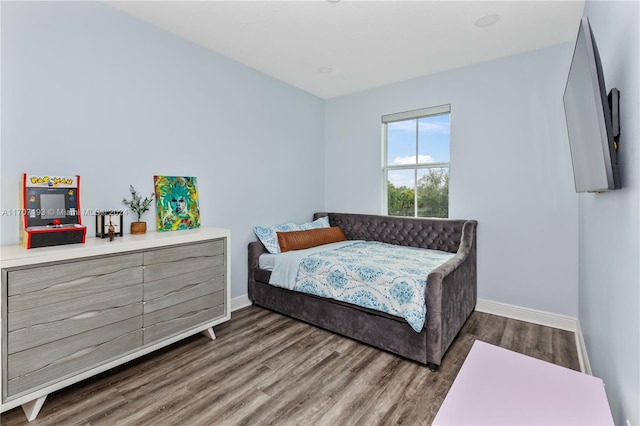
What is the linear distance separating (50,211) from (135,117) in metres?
0.98

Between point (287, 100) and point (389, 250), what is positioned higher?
point (287, 100)

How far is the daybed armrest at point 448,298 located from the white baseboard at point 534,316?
337 millimetres

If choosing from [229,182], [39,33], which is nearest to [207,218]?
[229,182]

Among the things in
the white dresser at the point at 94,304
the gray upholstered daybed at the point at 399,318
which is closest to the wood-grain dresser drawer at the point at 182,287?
the white dresser at the point at 94,304

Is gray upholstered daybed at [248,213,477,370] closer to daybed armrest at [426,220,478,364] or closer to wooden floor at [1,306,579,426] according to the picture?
daybed armrest at [426,220,478,364]

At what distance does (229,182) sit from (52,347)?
200 cm

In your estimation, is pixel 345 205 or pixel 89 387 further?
pixel 345 205

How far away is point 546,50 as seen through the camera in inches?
116

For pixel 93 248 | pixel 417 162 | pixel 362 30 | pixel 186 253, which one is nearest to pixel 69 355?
pixel 93 248

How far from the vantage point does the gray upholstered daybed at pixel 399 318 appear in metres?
2.26

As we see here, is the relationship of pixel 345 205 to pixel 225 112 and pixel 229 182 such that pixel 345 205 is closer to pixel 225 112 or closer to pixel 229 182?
pixel 229 182

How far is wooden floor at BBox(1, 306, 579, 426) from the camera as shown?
1.77m

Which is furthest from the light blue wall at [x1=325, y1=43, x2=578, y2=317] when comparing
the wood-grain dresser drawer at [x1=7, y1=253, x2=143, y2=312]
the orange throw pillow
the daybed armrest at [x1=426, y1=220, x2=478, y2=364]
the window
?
the wood-grain dresser drawer at [x1=7, y1=253, x2=143, y2=312]

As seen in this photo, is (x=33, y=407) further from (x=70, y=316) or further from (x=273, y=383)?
(x=273, y=383)
